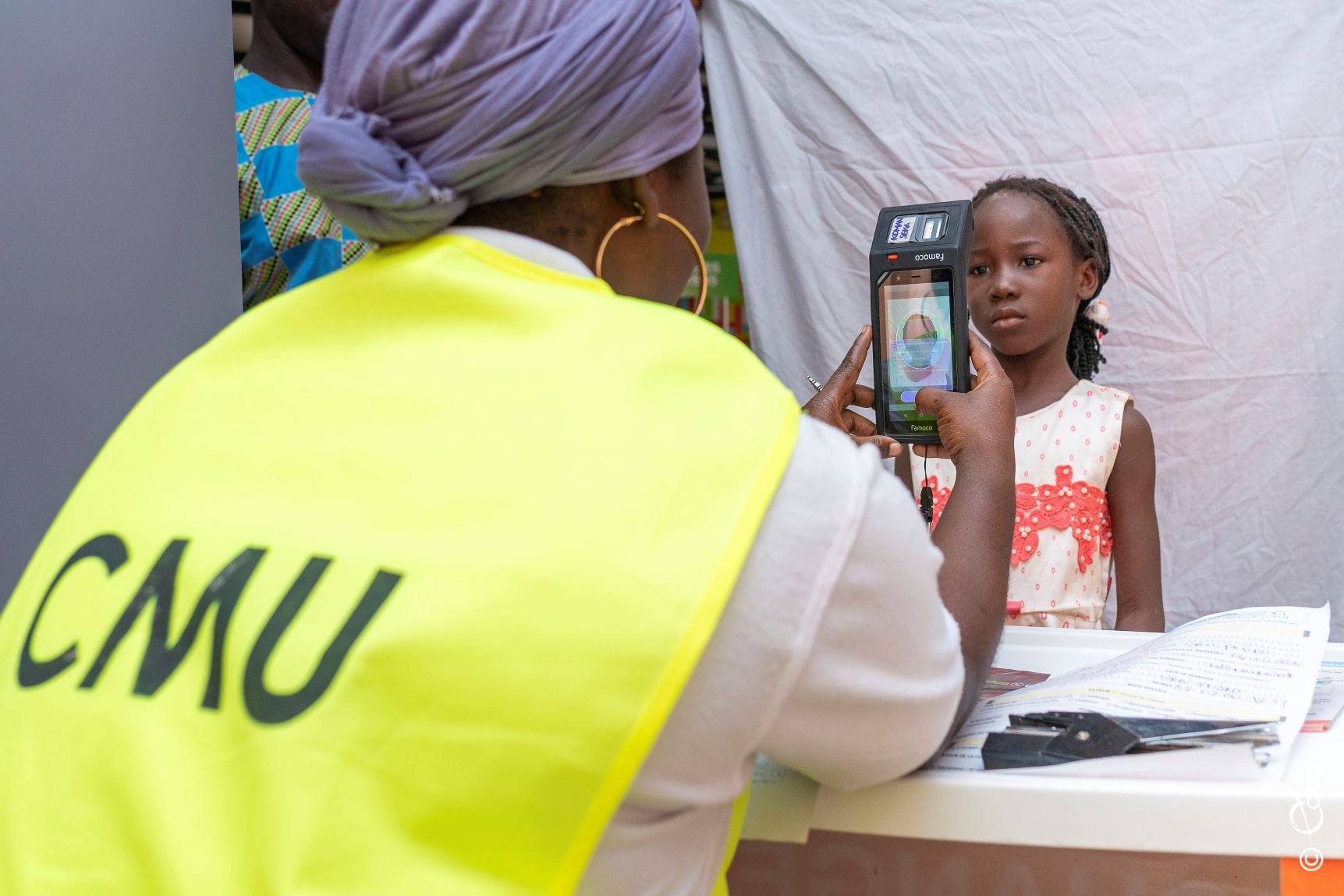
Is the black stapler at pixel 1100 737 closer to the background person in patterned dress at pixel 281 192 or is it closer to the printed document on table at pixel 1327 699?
the printed document on table at pixel 1327 699

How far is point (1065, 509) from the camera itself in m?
1.69

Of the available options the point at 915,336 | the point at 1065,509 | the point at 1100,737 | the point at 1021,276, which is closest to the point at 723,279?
the point at 1021,276

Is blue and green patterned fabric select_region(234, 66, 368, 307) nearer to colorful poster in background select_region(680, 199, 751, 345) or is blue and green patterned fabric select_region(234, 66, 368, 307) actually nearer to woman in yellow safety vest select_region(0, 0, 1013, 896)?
woman in yellow safety vest select_region(0, 0, 1013, 896)

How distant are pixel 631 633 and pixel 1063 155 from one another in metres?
1.74

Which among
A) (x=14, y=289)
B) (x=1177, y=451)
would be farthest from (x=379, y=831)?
(x=1177, y=451)

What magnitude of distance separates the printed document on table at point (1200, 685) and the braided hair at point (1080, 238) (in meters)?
1.03

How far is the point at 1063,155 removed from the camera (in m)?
1.97

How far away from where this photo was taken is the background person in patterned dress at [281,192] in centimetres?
159

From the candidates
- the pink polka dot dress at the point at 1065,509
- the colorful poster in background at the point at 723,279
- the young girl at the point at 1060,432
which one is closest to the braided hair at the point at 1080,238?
the young girl at the point at 1060,432

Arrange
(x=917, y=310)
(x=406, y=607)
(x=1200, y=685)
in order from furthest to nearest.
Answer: (x=917, y=310), (x=1200, y=685), (x=406, y=607)

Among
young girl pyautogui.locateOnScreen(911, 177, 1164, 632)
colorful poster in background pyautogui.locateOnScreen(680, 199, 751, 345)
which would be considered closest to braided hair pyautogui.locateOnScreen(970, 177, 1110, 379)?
young girl pyautogui.locateOnScreen(911, 177, 1164, 632)

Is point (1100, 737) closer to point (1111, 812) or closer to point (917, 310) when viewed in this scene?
point (1111, 812)

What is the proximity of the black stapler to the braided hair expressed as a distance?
126 centimetres

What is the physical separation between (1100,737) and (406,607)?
402 millimetres
